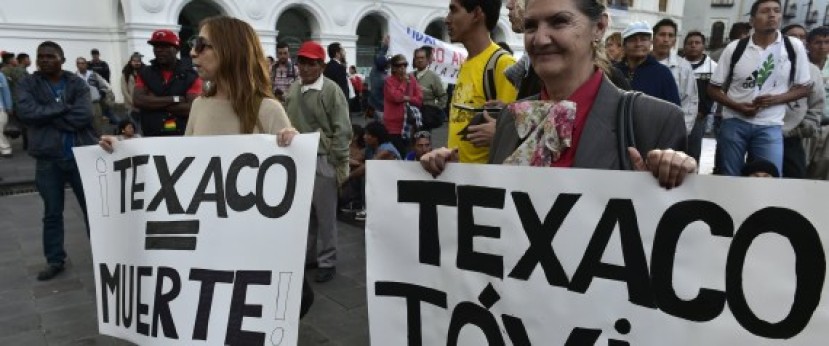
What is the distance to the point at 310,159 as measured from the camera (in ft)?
6.32

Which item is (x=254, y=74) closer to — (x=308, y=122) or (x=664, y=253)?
(x=308, y=122)

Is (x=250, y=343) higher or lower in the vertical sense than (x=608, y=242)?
lower

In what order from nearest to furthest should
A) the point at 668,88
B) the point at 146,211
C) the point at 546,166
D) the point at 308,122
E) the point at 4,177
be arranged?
the point at 546,166 < the point at 146,211 < the point at 668,88 < the point at 308,122 < the point at 4,177

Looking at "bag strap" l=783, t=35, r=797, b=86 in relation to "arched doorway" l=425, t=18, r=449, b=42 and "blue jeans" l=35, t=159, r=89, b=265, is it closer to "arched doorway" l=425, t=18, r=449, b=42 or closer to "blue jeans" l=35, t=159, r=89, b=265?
"blue jeans" l=35, t=159, r=89, b=265

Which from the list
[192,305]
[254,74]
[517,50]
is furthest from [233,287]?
[517,50]

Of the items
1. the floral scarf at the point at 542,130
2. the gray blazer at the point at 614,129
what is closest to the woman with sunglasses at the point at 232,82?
the floral scarf at the point at 542,130

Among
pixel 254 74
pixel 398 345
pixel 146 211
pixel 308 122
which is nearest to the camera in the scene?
pixel 398 345

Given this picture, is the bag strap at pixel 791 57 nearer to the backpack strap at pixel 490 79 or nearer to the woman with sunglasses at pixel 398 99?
the backpack strap at pixel 490 79

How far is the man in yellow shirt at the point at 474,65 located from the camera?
2262 mm

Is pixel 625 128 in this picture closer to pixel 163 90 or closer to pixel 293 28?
pixel 163 90

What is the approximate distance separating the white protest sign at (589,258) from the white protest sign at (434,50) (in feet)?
22.1

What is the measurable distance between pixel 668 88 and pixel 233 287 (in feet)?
9.24

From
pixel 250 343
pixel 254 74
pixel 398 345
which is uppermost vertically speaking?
pixel 254 74

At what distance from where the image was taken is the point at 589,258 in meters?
1.35
